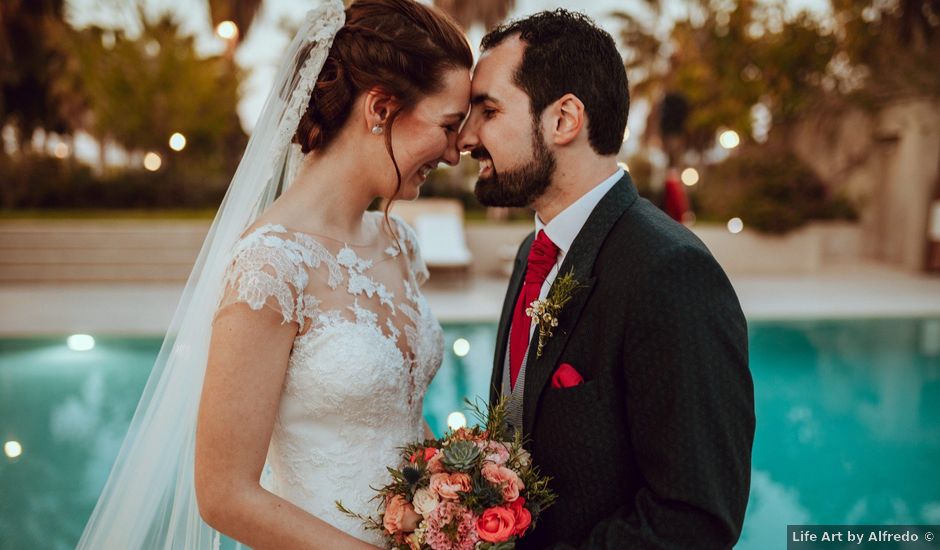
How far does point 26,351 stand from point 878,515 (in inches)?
332

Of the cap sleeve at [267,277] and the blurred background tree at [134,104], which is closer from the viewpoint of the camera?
the cap sleeve at [267,277]

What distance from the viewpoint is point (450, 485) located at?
59.2 inches

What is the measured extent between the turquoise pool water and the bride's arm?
3.36 meters

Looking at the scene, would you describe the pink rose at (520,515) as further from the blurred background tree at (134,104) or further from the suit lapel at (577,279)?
the blurred background tree at (134,104)

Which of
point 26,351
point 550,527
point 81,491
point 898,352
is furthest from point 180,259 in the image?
point 550,527

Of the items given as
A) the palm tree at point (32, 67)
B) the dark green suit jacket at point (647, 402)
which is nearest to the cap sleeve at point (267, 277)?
the dark green suit jacket at point (647, 402)

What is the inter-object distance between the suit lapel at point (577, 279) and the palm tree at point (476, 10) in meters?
16.0

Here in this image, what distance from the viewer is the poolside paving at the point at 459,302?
349 inches

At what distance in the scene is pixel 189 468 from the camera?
2.18 m

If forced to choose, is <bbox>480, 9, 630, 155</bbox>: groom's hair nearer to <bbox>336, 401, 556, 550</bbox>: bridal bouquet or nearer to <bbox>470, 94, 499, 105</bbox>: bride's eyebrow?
<bbox>470, 94, 499, 105</bbox>: bride's eyebrow

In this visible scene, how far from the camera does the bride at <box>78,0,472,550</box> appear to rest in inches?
64.8

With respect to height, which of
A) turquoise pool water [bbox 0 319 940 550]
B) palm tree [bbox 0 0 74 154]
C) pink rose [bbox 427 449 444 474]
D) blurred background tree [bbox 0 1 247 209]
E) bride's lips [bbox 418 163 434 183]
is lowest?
turquoise pool water [bbox 0 319 940 550]

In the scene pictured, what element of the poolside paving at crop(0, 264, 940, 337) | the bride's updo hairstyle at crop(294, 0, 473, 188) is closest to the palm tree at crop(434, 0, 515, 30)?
the poolside paving at crop(0, 264, 940, 337)

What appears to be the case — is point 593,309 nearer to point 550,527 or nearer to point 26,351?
point 550,527
